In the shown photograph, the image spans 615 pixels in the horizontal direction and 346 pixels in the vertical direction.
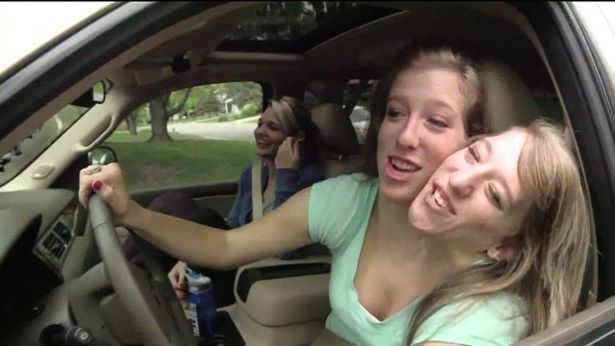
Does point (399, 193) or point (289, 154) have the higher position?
point (399, 193)

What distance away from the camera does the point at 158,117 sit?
2.73 meters

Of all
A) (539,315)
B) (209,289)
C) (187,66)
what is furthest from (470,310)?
(187,66)

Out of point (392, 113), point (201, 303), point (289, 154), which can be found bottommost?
point (201, 303)

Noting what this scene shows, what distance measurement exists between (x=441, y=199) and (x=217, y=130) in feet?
4.35

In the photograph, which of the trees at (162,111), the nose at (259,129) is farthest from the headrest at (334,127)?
the trees at (162,111)

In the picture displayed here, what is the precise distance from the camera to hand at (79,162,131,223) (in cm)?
169

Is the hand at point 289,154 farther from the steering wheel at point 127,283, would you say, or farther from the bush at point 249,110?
the steering wheel at point 127,283

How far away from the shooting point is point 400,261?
5.90ft

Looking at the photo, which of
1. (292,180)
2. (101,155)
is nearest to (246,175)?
(292,180)

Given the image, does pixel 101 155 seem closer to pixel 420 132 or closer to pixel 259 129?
pixel 259 129

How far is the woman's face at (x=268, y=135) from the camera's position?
302cm

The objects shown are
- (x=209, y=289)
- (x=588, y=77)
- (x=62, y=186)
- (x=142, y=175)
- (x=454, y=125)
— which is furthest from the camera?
(x=142, y=175)

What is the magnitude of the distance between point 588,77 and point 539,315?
0.47m

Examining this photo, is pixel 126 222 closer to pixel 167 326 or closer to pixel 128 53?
pixel 167 326
